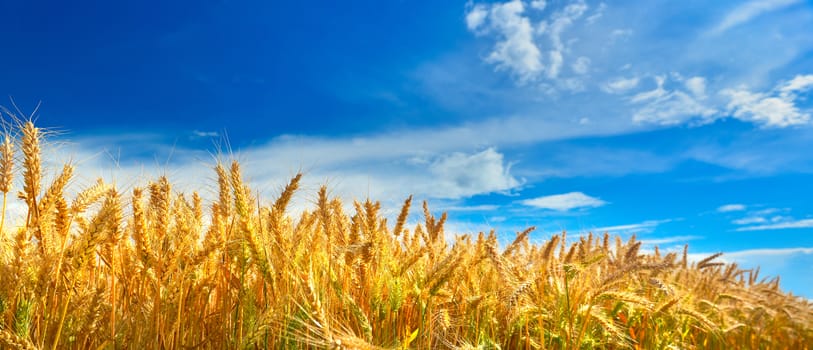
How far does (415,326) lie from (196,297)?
154 centimetres

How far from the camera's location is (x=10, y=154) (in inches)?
118

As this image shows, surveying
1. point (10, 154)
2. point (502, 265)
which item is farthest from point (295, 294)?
point (10, 154)

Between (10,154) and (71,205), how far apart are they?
0.42 meters

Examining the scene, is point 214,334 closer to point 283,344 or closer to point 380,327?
point 283,344

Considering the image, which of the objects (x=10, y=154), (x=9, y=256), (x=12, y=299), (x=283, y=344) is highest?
(x=10, y=154)

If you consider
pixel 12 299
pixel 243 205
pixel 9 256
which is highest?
pixel 243 205

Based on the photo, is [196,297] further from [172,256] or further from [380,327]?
[380,327]

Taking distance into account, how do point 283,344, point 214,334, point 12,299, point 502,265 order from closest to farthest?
point 12,299 → point 283,344 → point 214,334 → point 502,265

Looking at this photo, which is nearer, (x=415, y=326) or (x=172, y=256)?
(x=172, y=256)

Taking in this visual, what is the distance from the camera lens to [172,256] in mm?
3051

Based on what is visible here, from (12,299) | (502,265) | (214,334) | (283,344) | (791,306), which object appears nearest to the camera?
(12,299)

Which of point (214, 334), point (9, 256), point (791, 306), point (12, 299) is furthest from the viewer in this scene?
point (791, 306)

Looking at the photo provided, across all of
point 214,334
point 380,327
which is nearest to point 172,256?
point 214,334

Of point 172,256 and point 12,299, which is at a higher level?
point 172,256
